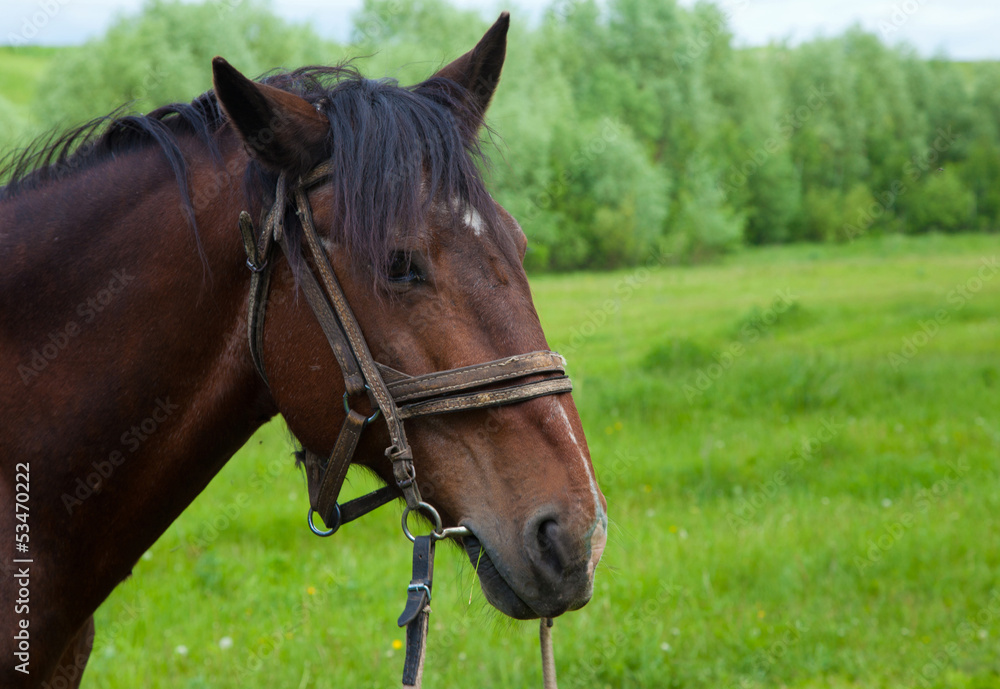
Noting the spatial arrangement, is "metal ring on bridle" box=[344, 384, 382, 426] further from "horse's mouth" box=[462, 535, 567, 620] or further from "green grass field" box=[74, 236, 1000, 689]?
"green grass field" box=[74, 236, 1000, 689]

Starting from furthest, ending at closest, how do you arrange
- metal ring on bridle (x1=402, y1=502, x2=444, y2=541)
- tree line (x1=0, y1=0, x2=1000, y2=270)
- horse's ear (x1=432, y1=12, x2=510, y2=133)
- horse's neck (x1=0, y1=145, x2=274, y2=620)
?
tree line (x1=0, y1=0, x2=1000, y2=270)
horse's ear (x1=432, y1=12, x2=510, y2=133)
horse's neck (x1=0, y1=145, x2=274, y2=620)
metal ring on bridle (x1=402, y1=502, x2=444, y2=541)

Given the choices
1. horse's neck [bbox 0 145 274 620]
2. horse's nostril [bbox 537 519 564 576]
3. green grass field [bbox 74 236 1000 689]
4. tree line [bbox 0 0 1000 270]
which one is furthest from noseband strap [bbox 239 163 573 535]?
tree line [bbox 0 0 1000 270]

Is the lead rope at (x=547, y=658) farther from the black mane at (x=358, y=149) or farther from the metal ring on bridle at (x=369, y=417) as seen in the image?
the black mane at (x=358, y=149)

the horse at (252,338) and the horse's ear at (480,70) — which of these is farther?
the horse's ear at (480,70)

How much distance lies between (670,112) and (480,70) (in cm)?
3675

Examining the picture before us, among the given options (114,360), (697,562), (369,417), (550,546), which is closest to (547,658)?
(550,546)

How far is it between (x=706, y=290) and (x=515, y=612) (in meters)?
18.1

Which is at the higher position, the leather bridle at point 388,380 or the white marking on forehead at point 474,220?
the white marking on forehead at point 474,220

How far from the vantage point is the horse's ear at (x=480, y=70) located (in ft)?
7.23

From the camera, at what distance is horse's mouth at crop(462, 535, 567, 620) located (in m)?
1.73

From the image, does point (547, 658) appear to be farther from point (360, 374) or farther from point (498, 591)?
point (360, 374)

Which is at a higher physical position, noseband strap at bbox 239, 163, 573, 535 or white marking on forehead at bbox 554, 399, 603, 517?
noseband strap at bbox 239, 163, 573, 535

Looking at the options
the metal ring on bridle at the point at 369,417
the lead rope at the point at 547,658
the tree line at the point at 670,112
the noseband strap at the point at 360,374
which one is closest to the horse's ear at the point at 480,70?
the noseband strap at the point at 360,374

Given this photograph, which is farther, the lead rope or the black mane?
the lead rope
